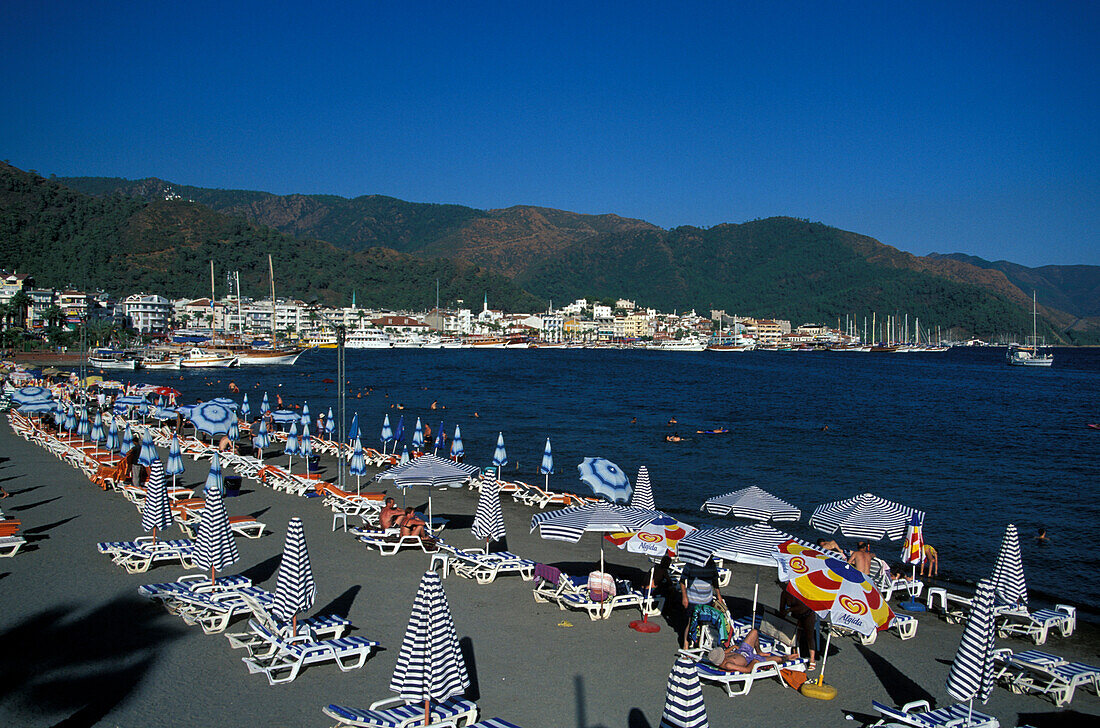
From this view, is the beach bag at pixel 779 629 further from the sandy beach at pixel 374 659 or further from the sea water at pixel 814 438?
the sea water at pixel 814 438

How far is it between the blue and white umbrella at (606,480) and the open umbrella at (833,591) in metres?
4.49

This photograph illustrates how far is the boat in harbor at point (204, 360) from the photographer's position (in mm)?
75500

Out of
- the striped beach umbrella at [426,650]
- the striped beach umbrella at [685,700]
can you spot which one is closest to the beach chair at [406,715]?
the striped beach umbrella at [426,650]

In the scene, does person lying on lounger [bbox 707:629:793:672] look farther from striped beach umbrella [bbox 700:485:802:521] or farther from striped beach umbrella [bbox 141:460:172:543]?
striped beach umbrella [bbox 141:460:172:543]

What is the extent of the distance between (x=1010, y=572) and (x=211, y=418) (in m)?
15.8

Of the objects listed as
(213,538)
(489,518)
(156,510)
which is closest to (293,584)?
(213,538)

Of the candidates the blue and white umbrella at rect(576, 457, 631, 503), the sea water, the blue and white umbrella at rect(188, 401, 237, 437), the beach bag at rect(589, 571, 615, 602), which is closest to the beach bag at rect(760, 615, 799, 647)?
the beach bag at rect(589, 571, 615, 602)

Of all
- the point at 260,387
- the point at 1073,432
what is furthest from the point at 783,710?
the point at 260,387

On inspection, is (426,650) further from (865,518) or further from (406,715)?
(865,518)

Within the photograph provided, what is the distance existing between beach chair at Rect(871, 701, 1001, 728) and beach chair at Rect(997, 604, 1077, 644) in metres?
3.64

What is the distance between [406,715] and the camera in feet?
20.1

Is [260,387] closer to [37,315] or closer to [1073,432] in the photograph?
[1073,432]

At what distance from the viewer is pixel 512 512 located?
16.7 metres

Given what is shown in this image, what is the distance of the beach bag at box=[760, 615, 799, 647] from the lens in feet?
26.7
